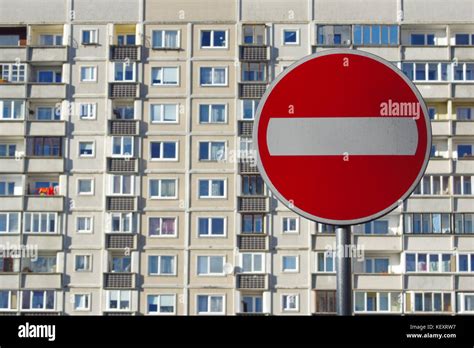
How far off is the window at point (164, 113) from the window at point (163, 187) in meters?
0.25

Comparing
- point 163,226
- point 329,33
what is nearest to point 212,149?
point 163,226

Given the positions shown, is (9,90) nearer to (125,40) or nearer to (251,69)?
(251,69)

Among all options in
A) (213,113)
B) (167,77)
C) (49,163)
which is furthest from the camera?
(49,163)

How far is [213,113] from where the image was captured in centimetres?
392

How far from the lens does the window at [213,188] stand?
3.82 metres

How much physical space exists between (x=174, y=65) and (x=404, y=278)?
10.1 metres

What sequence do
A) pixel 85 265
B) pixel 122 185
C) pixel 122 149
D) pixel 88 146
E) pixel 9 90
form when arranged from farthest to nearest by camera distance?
pixel 9 90 → pixel 85 265 → pixel 122 185 → pixel 88 146 → pixel 122 149

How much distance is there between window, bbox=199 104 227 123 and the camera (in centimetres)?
378

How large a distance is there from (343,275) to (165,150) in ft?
9.88

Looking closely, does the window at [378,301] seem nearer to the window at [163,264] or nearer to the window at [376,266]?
the window at [376,266]

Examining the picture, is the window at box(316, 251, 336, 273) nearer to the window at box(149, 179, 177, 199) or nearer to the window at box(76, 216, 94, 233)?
the window at box(149, 179, 177, 199)

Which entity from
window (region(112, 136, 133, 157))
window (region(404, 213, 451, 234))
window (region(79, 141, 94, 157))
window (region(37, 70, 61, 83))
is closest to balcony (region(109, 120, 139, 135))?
window (region(112, 136, 133, 157))
